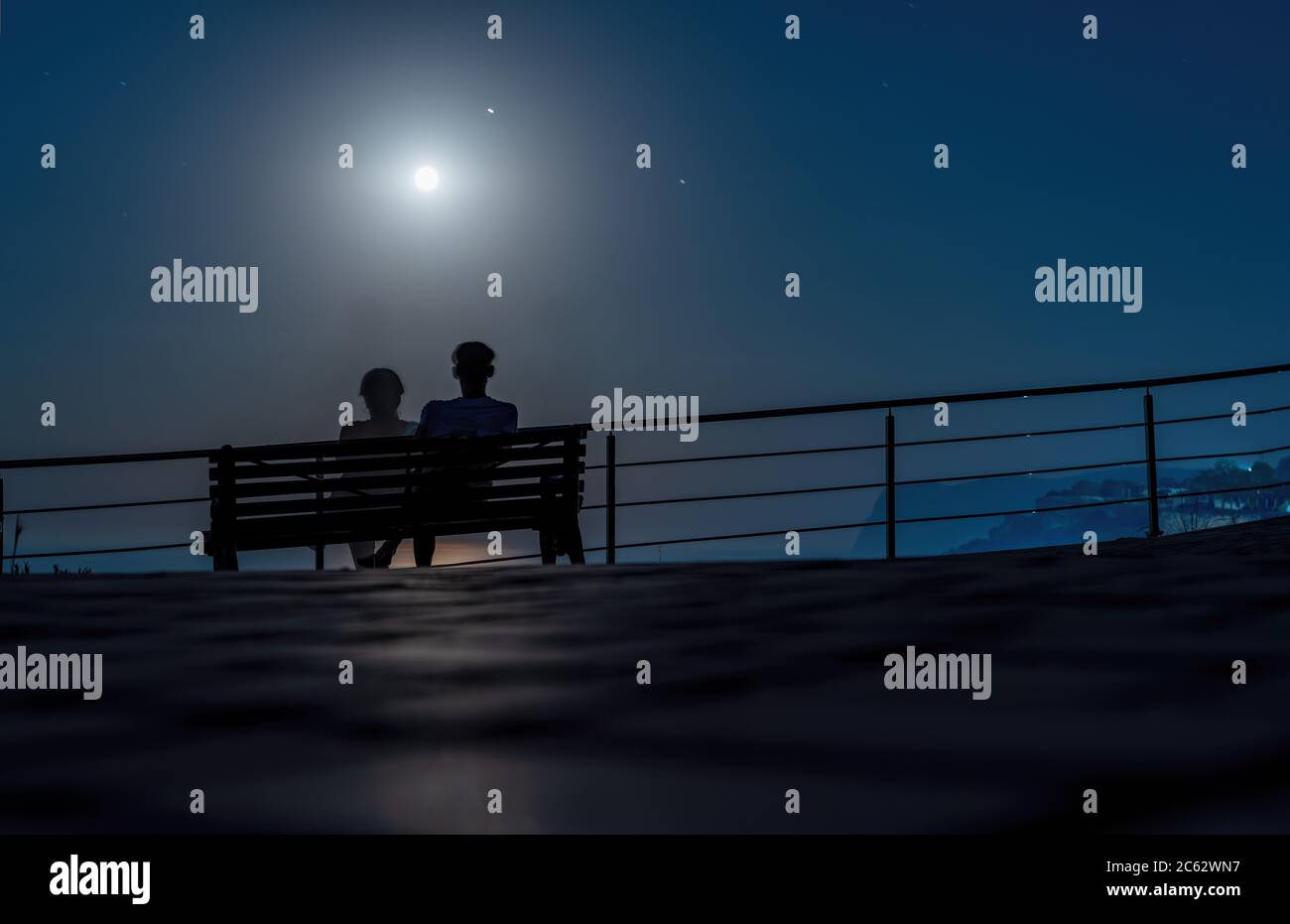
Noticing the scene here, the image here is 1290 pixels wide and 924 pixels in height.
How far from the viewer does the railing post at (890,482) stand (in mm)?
4109

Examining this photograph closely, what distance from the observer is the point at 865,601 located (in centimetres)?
115

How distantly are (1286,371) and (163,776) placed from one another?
5125mm

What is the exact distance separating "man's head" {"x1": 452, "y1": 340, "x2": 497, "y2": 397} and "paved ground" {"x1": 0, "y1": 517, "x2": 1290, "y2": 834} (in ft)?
7.23

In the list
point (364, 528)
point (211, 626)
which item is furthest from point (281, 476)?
point (211, 626)

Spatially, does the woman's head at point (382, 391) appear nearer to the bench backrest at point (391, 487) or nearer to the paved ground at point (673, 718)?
the bench backrest at point (391, 487)

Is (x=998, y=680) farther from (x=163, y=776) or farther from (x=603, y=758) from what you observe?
(x=163, y=776)

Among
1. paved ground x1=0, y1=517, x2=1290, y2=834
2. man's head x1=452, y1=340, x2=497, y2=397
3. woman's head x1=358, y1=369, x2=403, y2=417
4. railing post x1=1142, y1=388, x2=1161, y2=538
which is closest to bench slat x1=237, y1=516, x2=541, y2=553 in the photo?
man's head x1=452, y1=340, x2=497, y2=397

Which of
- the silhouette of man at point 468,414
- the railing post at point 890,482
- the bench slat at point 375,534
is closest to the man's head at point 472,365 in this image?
the silhouette of man at point 468,414

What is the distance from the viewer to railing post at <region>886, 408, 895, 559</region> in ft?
13.5

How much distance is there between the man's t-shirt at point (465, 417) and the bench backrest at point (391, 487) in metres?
0.30

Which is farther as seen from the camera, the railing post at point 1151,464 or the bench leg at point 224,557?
the railing post at point 1151,464

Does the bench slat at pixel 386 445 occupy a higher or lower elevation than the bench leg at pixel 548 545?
higher

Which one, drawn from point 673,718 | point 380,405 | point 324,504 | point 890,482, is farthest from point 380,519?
point 673,718
